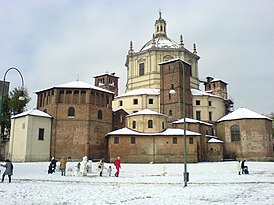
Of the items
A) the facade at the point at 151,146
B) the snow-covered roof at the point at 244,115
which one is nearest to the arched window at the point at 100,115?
the facade at the point at 151,146

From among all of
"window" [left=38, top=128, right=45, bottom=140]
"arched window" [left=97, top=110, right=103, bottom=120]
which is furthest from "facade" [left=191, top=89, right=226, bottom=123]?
"window" [left=38, top=128, right=45, bottom=140]

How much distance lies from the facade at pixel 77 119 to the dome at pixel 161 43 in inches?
710

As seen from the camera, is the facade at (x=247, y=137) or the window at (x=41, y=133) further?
the facade at (x=247, y=137)

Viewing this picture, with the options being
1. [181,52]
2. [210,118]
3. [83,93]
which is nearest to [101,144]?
[83,93]

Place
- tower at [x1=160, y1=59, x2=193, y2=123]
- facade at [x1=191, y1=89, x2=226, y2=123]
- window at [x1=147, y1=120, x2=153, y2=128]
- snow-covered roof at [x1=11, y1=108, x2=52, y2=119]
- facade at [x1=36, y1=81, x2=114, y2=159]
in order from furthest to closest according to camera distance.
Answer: facade at [x1=191, y1=89, x2=226, y2=123] → tower at [x1=160, y1=59, x2=193, y2=123] → window at [x1=147, y1=120, x2=153, y2=128] → facade at [x1=36, y1=81, x2=114, y2=159] → snow-covered roof at [x1=11, y1=108, x2=52, y2=119]

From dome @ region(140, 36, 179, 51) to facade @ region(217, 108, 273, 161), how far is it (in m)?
18.7

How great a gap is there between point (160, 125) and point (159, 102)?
346 inches

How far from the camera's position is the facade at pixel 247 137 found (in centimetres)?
4573

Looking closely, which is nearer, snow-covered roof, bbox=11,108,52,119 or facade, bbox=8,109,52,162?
facade, bbox=8,109,52,162

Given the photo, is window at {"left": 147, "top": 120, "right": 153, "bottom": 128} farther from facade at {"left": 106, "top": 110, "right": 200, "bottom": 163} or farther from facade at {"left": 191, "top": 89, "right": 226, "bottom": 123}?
facade at {"left": 191, "top": 89, "right": 226, "bottom": 123}

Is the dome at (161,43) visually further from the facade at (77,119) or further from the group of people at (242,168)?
the group of people at (242,168)

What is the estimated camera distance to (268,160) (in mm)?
45312

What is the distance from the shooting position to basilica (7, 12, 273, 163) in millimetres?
40250

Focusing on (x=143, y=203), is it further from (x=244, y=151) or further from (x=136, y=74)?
(x=136, y=74)
